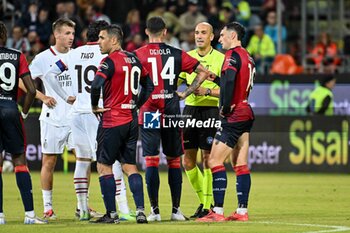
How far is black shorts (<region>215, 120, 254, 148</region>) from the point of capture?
46.5ft

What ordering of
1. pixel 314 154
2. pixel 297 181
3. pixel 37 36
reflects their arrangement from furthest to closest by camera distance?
pixel 37 36 → pixel 314 154 → pixel 297 181

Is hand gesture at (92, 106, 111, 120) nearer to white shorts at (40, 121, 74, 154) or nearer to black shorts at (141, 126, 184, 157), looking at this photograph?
black shorts at (141, 126, 184, 157)

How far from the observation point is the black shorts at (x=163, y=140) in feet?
46.3

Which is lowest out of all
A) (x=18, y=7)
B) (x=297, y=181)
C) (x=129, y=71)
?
(x=297, y=181)

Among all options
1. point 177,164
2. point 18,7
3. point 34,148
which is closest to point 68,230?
point 177,164

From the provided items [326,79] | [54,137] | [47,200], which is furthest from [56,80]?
[326,79]

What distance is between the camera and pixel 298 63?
30.0 metres

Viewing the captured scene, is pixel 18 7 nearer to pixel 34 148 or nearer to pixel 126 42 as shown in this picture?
pixel 126 42

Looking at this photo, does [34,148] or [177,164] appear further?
[34,148]

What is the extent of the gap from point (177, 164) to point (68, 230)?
2.05 metres

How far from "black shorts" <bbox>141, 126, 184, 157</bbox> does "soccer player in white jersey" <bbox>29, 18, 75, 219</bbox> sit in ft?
5.12

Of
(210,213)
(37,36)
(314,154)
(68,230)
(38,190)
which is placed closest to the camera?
(68,230)

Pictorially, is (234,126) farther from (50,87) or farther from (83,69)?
(50,87)

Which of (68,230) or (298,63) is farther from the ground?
(298,63)
